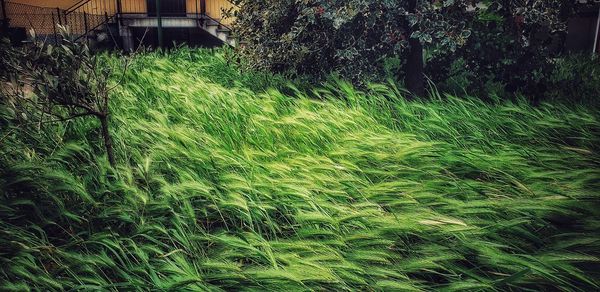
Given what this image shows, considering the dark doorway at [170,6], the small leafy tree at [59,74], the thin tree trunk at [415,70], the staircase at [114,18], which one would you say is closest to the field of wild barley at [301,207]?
the small leafy tree at [59,74]

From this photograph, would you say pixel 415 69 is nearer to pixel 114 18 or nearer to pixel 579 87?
pixel 579 87

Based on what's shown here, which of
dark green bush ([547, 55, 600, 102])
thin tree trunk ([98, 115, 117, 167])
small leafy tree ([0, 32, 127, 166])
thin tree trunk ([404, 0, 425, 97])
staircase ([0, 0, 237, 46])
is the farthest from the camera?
staircase ([0, 0, 237, 46])

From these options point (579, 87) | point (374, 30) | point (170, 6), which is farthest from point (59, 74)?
point (170, 6)

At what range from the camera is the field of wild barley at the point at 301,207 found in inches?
82.8

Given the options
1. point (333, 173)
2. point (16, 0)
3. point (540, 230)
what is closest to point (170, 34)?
point (16, 0)

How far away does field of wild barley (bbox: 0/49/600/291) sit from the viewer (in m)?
2.10

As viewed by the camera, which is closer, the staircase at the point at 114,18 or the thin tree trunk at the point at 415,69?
the thin tree trunk at the point at 415,69

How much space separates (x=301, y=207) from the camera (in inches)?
109

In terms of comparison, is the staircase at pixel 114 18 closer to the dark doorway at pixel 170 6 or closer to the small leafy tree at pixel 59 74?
the dark doorway at pixel 170 6

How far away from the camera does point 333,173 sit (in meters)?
3.15

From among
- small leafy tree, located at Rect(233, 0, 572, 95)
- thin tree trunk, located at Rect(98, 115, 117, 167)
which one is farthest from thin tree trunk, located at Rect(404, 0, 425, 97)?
thin tree trunk, located at Rect(98, 115, 117, 167)

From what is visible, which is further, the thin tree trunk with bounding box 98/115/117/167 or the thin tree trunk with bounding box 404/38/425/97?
the thin tree trunk with bounding box 404/38/425/97

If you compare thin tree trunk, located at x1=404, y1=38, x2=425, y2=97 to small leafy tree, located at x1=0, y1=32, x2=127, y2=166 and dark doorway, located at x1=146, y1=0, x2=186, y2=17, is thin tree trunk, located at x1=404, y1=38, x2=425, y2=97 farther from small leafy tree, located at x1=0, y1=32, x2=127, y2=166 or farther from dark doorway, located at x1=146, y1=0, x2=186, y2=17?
dark doorway, located at x1=146, y1=0, x2=186, y2=17

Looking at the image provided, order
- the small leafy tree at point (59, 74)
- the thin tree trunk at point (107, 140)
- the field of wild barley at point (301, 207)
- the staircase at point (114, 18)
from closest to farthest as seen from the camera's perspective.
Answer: the field of wild barley at point (301, 207) → the small leafy tree at point (59, 74) → the thin tree trunk at point (107, 140) → the staircase at point (114, 18)
